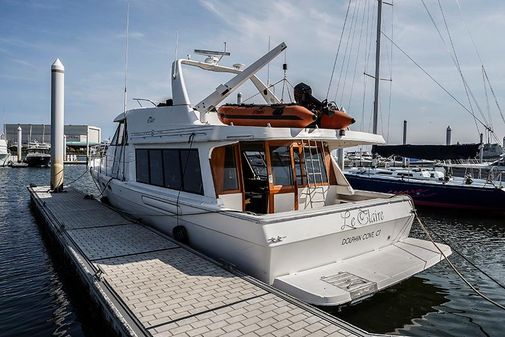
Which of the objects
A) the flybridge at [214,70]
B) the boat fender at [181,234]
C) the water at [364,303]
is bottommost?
the water at [364,303]

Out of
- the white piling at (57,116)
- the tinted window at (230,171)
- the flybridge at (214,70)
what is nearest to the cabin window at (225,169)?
the tinted window at (230,171)

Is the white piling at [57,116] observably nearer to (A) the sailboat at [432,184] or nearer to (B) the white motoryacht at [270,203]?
(B) the white motoryacht at [270,203]

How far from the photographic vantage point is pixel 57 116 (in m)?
16.1

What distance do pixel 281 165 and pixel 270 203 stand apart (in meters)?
0.77

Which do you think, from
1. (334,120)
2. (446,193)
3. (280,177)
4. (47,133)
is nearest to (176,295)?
(280,177)

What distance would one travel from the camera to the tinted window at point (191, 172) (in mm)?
6637

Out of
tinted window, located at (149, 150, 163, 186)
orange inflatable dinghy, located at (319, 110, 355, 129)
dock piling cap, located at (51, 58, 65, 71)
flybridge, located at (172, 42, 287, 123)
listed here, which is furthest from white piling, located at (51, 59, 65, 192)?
orange inflatable dinghy, located at (319, 110, 355, 129)

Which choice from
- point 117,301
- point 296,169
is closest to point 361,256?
point 296,169

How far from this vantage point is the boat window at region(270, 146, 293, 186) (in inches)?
259

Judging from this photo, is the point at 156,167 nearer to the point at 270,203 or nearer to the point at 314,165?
the point at 270,203

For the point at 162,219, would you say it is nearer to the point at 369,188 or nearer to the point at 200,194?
the point at 200,194

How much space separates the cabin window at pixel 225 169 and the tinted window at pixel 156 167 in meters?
2.16

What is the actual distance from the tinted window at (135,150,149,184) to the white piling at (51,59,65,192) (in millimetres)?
9119

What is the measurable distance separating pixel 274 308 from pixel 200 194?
2799 millimetres
